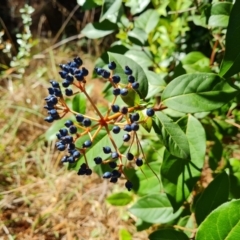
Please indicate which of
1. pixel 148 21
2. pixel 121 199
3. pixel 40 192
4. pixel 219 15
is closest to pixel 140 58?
pixel 148 21

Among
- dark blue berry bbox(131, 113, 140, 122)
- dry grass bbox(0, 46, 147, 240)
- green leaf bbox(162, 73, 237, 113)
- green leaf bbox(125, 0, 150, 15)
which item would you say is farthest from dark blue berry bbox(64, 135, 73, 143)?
dry grass bbox(0, 46, 147, 240)

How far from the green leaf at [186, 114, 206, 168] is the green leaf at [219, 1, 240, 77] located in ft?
0.75

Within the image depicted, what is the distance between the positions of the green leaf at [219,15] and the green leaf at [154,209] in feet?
1.78

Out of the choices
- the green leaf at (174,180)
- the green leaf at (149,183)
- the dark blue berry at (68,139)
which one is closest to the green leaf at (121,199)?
the green leaf at (149,183)

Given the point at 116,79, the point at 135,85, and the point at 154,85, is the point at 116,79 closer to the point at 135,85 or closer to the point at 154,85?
the point at 135,85

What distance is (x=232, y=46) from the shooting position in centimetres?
89

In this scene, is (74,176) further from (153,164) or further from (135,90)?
(135,90)

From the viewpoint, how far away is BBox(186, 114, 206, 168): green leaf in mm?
1098

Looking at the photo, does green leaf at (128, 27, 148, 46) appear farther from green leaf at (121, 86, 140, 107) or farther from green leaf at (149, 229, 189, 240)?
green leaf at (149, 229, 189, 240)

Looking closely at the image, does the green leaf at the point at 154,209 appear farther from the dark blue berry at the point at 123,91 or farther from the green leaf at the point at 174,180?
the dark blue berry at the point at 123,91

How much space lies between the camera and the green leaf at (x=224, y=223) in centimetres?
81

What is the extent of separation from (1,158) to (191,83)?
146 centimetres

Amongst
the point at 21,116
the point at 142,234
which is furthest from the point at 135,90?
the point at 21,116

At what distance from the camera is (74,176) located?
215 cm
